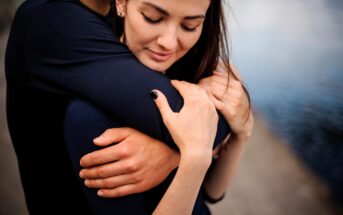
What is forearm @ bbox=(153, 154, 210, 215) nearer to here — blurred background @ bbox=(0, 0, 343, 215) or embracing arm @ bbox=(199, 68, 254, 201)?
embracing arm @ bbox=(199, 68, 254, 201)

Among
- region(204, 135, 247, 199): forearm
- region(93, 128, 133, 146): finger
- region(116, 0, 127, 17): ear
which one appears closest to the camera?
region(93, 128, 133, 146): finger

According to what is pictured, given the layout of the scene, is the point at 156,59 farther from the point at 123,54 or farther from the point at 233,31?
the point at 233,31

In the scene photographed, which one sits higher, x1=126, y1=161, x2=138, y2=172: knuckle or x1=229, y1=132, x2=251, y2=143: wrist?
x1=126, y1=161, x2=138, y2=172: knuckle

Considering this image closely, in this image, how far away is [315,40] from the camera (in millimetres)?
4684

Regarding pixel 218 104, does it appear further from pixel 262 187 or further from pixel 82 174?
pixel 262 187

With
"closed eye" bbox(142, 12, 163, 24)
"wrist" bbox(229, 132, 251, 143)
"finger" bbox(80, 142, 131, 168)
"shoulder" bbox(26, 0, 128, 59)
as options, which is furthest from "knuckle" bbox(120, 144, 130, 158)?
"wrist" bbox(229, 132, 251, 143)

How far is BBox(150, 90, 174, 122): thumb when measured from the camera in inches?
31.5

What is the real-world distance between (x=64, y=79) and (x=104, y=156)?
215 millimetres

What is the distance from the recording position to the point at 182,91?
0.89 metres

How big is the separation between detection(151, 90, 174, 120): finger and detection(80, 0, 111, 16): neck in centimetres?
33

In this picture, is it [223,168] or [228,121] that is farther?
[223,168]

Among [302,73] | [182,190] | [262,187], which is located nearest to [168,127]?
[182,190]

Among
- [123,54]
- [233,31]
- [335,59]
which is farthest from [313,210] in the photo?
[233,31]

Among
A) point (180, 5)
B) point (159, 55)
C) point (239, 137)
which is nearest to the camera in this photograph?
point (180, 5)
